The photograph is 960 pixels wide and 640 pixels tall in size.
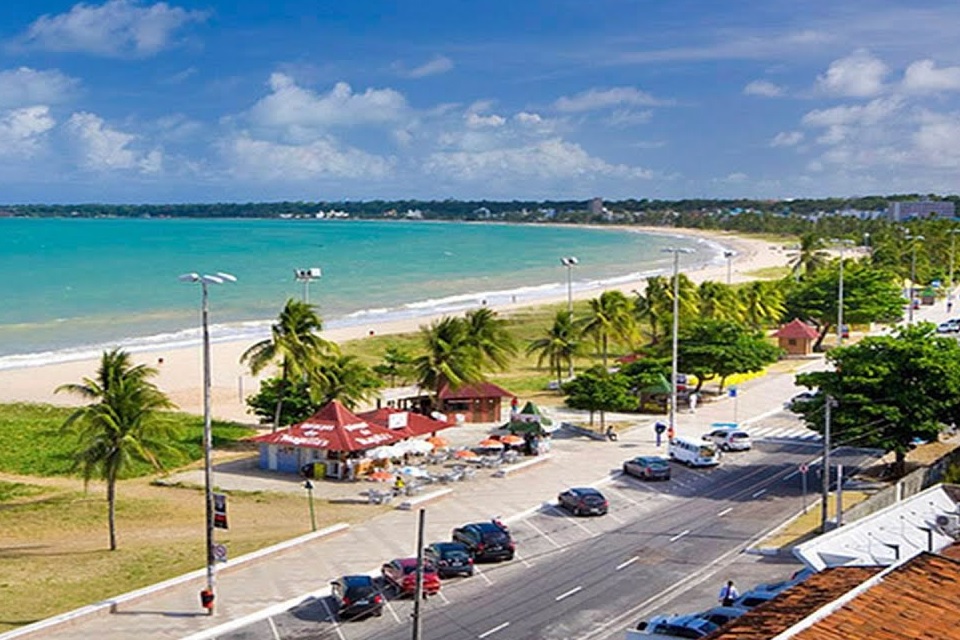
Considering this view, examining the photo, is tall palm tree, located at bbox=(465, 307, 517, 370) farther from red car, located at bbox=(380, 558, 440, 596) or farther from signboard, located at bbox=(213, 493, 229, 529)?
signboard, located at bbox=(213, 493, 229, 529)

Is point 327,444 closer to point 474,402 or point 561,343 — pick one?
point 474,402

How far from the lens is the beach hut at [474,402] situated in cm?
5419

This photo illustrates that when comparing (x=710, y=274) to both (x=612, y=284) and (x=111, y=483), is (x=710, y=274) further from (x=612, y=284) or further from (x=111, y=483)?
(x=111, y=483)

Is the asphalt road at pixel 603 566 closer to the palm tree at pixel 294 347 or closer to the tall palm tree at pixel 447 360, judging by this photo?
the tall palm tree at pixel 447 360

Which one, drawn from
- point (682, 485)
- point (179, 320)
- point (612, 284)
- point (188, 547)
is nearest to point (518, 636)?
point (188, 547)

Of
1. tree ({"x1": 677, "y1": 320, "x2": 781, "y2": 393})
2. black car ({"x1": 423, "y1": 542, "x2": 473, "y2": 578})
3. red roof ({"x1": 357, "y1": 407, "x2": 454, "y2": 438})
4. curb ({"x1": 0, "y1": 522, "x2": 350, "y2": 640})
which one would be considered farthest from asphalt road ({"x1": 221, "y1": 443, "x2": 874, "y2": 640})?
tree ({"x1": 677, "y1": 320, "x2": 781, "y2": 393})

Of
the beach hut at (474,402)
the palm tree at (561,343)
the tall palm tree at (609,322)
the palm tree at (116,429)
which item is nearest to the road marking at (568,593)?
the palm tree at (116,429)

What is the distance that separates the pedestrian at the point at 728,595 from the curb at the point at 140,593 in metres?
12.7

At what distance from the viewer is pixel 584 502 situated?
A: 1428 inches

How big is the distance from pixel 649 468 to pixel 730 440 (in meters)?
7.06

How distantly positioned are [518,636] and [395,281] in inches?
5085

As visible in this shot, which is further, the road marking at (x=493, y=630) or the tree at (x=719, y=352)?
the tree at (x=719, y=352)

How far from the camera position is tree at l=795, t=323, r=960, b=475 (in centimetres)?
3797

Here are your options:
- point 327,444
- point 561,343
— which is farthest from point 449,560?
point 561,343
